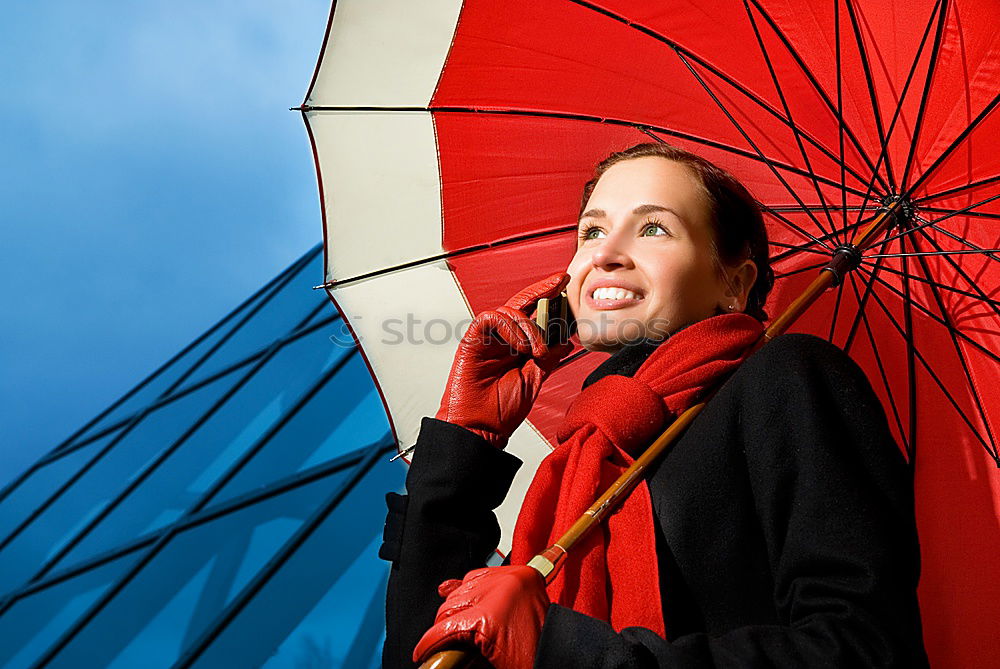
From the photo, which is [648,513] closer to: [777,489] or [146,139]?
[777,489]

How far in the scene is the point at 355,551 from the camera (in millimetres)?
4332

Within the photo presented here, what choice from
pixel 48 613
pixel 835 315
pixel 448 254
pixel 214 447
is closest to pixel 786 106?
pixel 835 315

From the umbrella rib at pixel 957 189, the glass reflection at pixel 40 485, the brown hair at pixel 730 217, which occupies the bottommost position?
the brown hair at pixel 730 217

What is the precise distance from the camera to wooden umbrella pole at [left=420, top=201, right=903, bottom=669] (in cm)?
135

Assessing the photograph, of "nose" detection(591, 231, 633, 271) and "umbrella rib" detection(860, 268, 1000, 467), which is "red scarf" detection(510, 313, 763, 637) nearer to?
"nose" detection(591, 231, 633, 271)

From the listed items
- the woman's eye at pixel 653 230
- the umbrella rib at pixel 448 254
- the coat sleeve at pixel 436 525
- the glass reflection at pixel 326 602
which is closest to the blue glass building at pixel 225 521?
the glass reflection at pixel 326 602

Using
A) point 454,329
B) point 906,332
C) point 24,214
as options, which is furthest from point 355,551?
point 24,214

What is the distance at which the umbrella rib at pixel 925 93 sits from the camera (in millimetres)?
1901

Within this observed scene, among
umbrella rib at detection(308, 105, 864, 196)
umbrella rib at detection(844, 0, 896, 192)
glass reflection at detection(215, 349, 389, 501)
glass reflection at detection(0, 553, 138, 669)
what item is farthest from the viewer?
glass reflection at detection(0, 553, 138, 669)

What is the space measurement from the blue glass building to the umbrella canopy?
6.40 ft

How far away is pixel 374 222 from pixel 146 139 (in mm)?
25854

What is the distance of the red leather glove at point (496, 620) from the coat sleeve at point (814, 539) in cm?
4

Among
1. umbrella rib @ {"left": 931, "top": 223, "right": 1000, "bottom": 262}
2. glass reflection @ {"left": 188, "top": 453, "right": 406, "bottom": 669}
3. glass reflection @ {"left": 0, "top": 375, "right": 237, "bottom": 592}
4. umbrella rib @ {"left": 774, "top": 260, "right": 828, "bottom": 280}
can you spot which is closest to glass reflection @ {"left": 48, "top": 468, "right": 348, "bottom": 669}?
glass reflection @ {"left": 188, "top": 453, "right": 406, "bottom": 669}

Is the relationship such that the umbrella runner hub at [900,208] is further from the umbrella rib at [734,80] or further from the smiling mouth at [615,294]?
the smiling mouth at [615,294]
